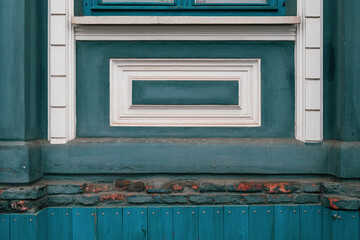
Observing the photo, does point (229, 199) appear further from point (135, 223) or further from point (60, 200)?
point (60, 200)

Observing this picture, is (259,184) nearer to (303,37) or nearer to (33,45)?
(303,37)

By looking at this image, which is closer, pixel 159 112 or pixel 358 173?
pixel 358 173

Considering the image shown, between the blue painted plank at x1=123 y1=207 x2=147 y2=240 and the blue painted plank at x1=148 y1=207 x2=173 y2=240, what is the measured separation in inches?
2.1

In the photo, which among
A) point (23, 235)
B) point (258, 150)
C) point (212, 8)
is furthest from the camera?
point (212, 8)

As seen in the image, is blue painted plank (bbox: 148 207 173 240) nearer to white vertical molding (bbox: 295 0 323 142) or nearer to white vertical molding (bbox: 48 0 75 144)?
white vertical molding (bbox: 48 0 75 144)

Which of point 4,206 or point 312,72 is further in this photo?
point 312,72

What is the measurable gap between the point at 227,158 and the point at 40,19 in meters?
2.08

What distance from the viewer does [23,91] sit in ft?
8.29

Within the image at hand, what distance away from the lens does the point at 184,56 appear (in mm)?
2771

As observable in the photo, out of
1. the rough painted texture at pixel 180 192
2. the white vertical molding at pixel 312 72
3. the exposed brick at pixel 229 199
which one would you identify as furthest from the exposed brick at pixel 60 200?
the white vertical molding at pixel 312 72

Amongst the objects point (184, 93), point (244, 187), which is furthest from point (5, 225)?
point (244, 187)

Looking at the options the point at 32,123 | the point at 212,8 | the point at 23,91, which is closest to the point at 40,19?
the point at 23,91

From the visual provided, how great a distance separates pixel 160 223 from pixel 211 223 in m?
0.45

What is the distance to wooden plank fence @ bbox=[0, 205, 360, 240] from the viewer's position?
2625 mm
